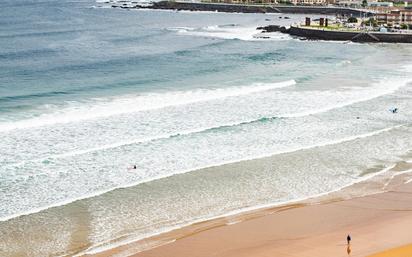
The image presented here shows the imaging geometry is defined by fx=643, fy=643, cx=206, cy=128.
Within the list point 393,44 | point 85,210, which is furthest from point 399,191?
point 393,44

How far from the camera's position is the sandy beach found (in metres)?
17.2

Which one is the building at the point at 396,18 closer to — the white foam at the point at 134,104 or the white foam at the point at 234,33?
the white foam at the point at 234,33

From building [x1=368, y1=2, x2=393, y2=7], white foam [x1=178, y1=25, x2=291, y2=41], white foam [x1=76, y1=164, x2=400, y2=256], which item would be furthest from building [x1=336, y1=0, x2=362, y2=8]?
white foam [x1=76, y1=164, x2=400, y2=256]

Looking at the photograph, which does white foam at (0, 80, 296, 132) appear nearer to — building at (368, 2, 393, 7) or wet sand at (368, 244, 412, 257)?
wet sand at (368, 244, 412, 257)

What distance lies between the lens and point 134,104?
33625 millimetres

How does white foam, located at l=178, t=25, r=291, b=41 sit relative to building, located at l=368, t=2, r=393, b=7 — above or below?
below

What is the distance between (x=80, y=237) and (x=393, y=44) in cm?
5283

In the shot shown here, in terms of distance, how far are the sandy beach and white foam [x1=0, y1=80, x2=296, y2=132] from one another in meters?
13.5

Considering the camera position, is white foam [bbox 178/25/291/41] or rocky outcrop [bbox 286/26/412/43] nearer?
rocky outcrop [bbox 286/26/412/43]

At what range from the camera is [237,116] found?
104 feet

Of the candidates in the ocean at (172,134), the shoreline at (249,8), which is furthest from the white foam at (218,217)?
the shoreline at (249,8)

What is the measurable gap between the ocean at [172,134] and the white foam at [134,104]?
100mm

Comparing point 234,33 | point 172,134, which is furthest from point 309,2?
point 172,134

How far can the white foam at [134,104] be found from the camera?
30047 mm
